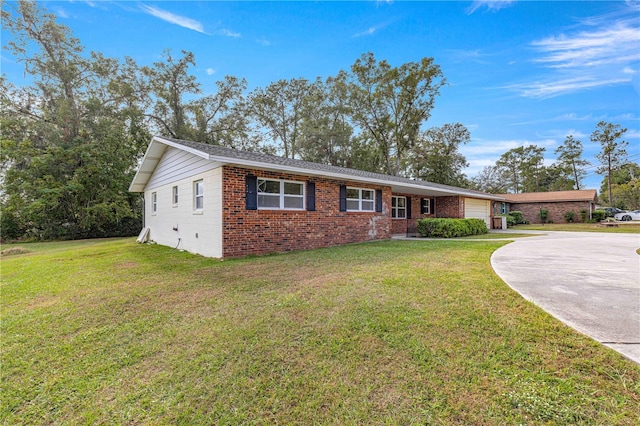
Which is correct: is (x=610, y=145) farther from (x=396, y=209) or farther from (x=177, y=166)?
(x=177, y=166)

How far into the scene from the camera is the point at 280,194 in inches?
342

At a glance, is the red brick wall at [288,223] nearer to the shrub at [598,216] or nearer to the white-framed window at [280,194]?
the white-framed window at [280,194]

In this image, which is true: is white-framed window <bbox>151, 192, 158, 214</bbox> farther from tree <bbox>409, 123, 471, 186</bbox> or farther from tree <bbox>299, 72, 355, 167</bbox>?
tree <bbox>409, 123, 471, 186</bbox>

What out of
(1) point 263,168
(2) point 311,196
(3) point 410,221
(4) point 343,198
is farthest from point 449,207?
(1) point 263,168

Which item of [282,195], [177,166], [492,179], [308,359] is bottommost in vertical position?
[308,359]

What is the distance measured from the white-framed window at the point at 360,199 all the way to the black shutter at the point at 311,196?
2.00 meters

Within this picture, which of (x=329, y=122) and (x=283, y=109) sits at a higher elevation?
(x=283, y=109)

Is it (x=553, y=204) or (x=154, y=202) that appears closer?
(x=154, y=202)

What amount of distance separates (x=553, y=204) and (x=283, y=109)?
2851 cm

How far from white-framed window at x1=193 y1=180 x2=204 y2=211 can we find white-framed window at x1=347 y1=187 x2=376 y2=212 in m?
5.46

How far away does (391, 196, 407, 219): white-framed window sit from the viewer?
15844mm

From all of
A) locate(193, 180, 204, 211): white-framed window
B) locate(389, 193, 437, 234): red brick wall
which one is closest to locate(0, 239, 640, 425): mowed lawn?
locate(193, 180, 204, 211): white-framed window

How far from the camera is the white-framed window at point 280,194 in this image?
8391mm

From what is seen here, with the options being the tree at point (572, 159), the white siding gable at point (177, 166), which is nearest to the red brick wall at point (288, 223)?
the white siding gable at point (177, 166)
